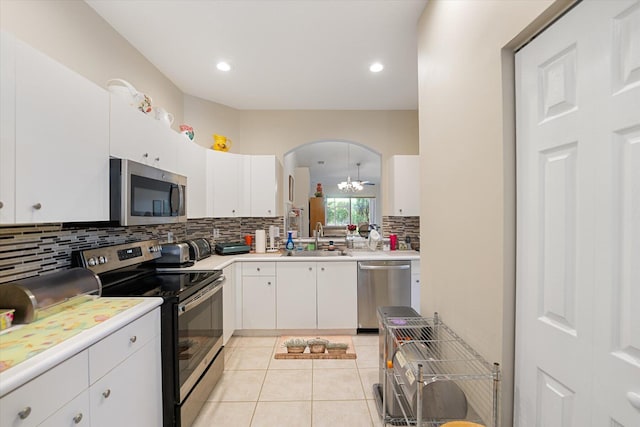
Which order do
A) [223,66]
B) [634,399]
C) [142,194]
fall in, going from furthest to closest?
[223,66]
[142,194]
[634,399]

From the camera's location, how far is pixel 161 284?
1.92m

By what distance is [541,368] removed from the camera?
1.01 m

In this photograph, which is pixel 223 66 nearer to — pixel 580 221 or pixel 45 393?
pixel 45 393

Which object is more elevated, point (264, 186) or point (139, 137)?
point (139, 137)

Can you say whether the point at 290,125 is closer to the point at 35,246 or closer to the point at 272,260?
the point at 272,260

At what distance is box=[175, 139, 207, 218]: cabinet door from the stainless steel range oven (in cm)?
58

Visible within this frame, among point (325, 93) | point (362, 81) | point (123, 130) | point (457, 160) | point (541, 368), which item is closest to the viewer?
point (541, 368)

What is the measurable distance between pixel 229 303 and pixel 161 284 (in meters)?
1.11

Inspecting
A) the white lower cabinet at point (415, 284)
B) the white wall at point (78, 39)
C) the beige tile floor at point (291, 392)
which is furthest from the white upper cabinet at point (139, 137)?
the white lower cabinet at point (415, 284)

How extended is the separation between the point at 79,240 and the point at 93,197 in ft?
1.64

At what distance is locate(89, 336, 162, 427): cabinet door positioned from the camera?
3.82 ft

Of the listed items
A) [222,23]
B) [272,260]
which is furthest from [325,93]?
[272,260]

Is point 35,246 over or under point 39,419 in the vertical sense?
over

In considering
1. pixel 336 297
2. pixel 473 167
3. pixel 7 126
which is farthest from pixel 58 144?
pixel 336 297
